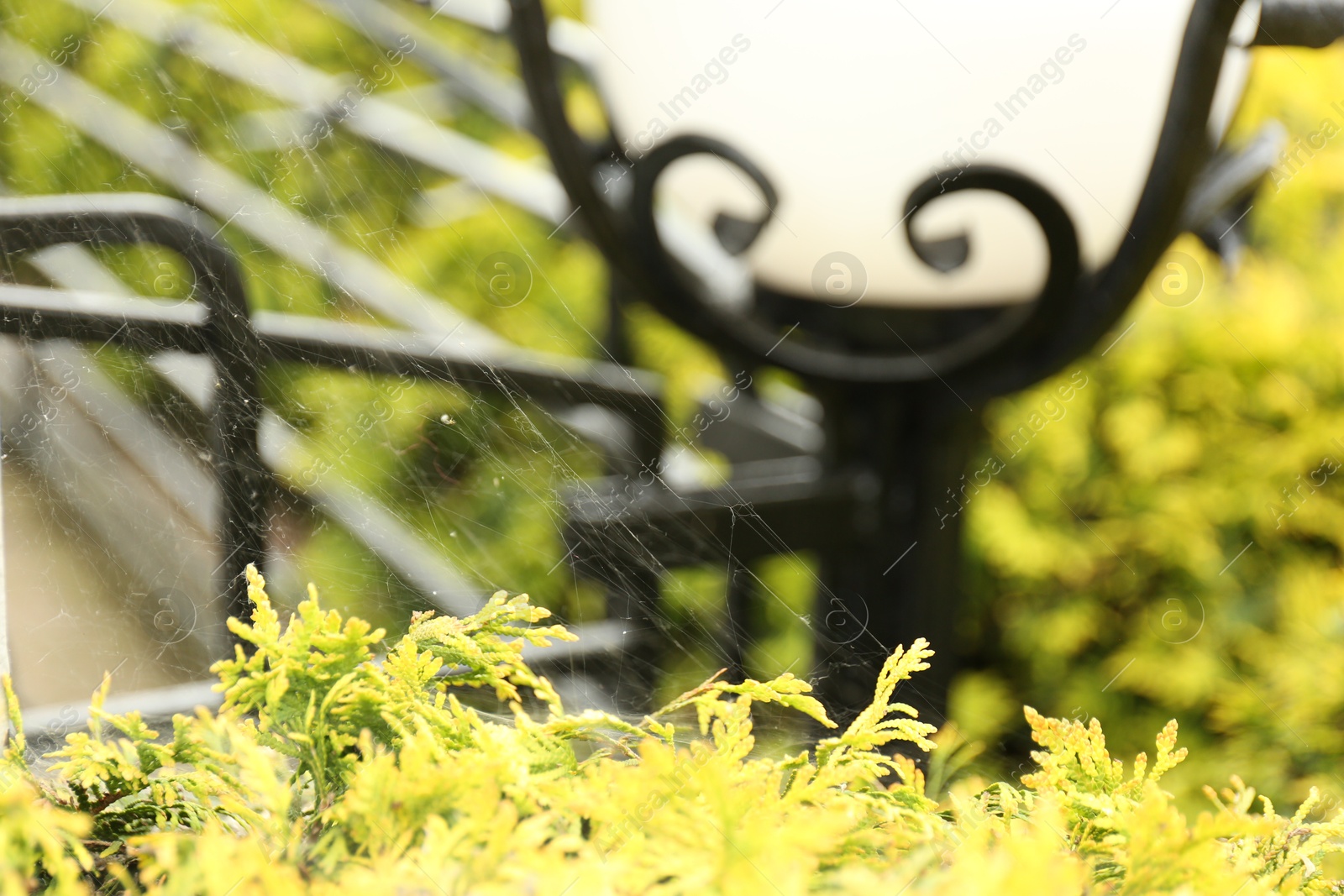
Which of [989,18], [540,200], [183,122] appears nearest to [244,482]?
[183,122]

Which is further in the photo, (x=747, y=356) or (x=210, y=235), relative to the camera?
(x=747, y=356)

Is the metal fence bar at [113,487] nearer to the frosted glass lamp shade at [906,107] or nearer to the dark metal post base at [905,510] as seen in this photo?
the frosted glass lamp shade at [906,107]

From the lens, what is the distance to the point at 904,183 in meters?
0.72

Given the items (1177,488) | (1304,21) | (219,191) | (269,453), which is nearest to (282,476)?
(269,453)

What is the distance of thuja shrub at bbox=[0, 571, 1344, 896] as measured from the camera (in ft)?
0.91

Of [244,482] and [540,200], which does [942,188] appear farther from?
[540,200]

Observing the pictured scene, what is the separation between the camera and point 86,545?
414mm

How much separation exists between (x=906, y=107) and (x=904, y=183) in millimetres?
62

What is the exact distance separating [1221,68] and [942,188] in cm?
17

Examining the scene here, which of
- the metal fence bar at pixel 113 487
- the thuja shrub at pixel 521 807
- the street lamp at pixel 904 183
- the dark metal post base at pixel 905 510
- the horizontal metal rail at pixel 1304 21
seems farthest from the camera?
the dark metal post base at pixel 905 510

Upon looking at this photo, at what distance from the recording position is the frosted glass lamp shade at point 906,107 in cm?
64

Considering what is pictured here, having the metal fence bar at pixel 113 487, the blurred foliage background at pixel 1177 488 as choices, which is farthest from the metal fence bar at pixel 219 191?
the blurred foliage background at pixel 1177 488

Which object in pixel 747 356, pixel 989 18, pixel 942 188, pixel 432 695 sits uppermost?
pixel 989 18

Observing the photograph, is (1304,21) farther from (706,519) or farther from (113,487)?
(113,487)
